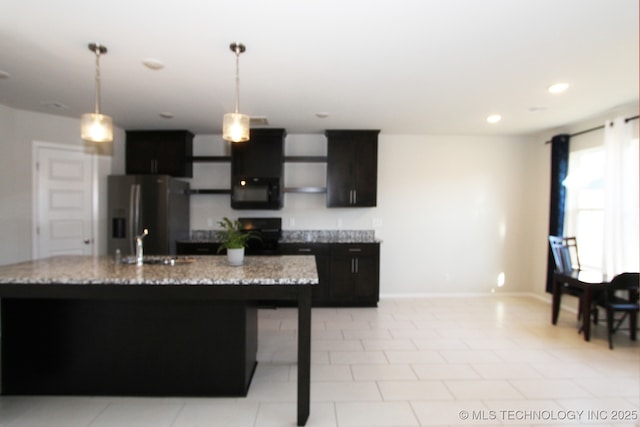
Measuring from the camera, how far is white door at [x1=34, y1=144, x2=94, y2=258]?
3914mm

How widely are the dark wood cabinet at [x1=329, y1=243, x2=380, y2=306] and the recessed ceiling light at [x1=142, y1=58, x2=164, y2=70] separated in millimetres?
2900

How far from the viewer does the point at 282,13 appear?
191 cm

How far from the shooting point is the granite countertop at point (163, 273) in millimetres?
2010

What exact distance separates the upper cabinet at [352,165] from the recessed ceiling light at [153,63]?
98.2 inches

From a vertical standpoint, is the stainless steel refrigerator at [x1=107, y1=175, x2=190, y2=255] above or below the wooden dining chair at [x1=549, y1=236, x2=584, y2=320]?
above

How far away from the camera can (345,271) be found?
452cm

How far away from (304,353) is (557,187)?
13.7 ft

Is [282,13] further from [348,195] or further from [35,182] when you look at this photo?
[35,182]

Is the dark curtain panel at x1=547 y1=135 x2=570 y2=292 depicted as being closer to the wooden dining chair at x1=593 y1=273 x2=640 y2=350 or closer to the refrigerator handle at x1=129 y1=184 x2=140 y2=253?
the wooden dining chair at x1=593 y1=273 x2=640 y2=350

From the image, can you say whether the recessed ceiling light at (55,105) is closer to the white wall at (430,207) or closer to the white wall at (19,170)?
the white wall at (19,170)

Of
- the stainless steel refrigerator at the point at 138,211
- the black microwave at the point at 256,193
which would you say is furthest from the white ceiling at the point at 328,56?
the black microwave at the point at 256,193

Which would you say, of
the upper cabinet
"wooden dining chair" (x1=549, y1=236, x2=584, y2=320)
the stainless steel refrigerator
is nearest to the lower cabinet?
the upper cabinet

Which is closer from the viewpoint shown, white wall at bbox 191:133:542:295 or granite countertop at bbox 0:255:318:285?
granite countertop at bbox 0:255:318:285

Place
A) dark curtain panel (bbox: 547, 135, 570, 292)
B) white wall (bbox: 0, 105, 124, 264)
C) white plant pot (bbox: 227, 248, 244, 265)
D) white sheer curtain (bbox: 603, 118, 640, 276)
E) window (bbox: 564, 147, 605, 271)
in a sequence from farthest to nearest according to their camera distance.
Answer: dark curtain panel (bbox: 547, 135, 570, 292), window (bbox: 564, 147, 605, 271), white wall (bbox: 0, 105, 124, 264), white sheer curtain (bbox: 603, 118, 640, 276), white plant pot (bbox: 227, 248, 244, 265)
